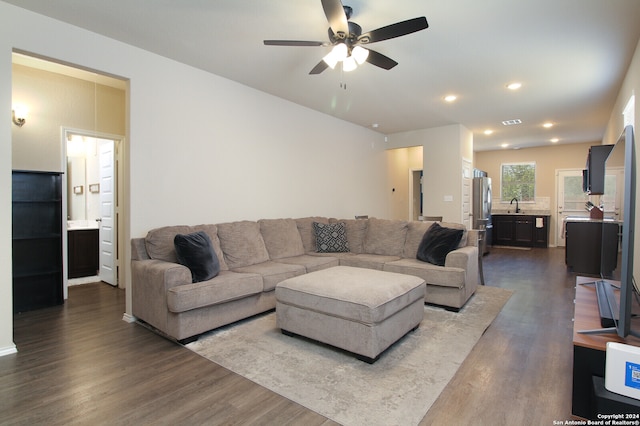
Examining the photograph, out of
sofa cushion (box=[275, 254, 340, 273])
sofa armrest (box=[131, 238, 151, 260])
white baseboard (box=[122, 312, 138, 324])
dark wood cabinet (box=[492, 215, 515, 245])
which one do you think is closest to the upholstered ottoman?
sofa cushion (box=[275, 254, 340, 273])

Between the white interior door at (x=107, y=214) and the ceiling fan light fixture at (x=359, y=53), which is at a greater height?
the ceiling fan light fixture at (x=359, y=53)

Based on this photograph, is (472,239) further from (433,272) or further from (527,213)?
(527,213)

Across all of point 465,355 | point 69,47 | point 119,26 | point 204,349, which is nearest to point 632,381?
point 465,355

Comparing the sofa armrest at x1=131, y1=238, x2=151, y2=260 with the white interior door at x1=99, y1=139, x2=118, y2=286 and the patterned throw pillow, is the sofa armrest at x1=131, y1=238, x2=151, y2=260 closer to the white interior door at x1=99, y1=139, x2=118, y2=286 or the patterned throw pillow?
the white interior door at x1=99, y1=139, x2=118, y2=286

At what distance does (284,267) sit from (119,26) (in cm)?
271

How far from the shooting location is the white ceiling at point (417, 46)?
2.57 meters

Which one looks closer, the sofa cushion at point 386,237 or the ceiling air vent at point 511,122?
the sofa cushion at point 386,237

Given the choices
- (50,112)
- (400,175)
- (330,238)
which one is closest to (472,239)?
(330,238)

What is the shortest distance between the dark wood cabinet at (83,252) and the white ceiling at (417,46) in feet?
10.5

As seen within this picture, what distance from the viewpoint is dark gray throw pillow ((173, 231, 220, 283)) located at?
9.58 feet

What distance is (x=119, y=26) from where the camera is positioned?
2855mm

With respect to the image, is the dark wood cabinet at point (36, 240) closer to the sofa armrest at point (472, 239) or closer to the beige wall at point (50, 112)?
the beige wall at point (50, 112)

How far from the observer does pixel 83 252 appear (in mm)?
4961

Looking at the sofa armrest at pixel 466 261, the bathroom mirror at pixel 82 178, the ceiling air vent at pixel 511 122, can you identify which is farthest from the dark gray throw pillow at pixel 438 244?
the bathroom mirror at pixel 82 178
